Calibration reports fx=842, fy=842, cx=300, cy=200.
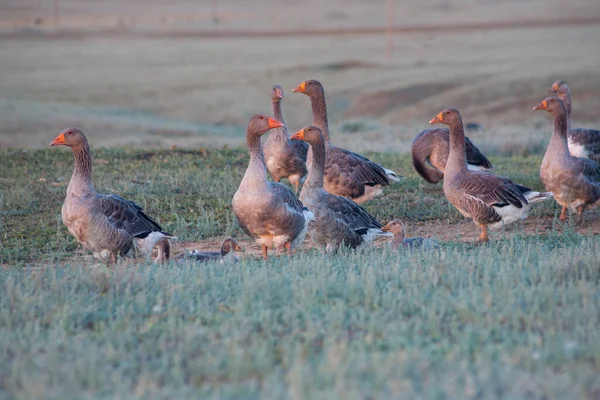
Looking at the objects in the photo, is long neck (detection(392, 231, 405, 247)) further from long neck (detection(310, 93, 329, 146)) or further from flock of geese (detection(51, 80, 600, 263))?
long neck (detection(310, 93, 329, 146))

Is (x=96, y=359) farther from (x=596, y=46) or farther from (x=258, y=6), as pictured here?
(x=258, y=6)

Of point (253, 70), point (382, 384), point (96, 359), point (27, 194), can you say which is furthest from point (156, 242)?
point (253, 70)

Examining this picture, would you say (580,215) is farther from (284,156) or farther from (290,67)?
(290,67)

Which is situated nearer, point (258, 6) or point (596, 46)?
point (596, 46)

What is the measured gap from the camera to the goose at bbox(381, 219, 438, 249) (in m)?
10.9

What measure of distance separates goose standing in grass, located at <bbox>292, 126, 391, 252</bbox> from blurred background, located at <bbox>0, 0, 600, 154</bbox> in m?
10.3

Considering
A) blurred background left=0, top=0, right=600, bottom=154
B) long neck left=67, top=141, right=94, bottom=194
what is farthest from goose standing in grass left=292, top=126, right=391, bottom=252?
blurred background left=0, top=0, right=600, bottom=154

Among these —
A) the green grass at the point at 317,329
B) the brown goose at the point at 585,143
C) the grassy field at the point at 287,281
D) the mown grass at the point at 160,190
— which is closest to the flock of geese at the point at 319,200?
the grassy field at the point at 287,281

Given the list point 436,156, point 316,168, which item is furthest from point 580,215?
point 316,168

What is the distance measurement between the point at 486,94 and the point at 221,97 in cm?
1198

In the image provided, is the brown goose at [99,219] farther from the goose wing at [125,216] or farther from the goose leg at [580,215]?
the goose leg at [580,215]

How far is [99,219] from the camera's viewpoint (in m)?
10.8

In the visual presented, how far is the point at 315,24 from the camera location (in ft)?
220

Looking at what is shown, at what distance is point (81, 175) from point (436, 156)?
7.33 m
